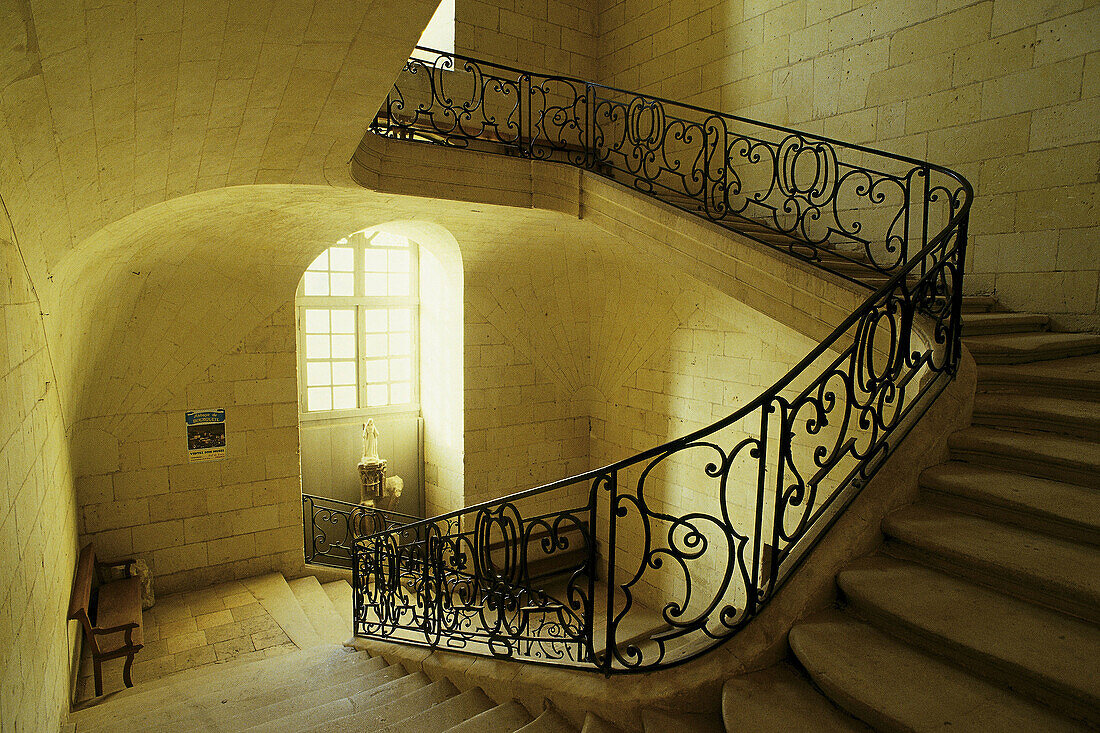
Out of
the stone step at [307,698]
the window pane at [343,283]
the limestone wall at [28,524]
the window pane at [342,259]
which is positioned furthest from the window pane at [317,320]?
the stone step at [307,698]

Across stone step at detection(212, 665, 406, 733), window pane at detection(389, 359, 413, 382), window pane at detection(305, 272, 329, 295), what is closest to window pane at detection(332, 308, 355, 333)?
window pane at detection(305, 272, 329, 295)

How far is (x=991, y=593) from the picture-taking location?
205 cm

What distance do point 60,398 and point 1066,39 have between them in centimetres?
706

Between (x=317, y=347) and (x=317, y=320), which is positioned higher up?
(x=317, y=320)

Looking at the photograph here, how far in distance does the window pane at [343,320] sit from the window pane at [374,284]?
0.32 meters

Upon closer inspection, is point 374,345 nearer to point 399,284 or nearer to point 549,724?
point 399,284

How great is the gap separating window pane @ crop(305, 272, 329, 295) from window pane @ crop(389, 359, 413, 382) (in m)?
1.19

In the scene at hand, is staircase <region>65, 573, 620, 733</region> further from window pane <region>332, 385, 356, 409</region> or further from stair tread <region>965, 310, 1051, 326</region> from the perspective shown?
window pane <region>332, 385, 356, 409</region>

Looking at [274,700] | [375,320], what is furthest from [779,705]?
[375,320]

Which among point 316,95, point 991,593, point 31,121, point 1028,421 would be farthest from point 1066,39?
point 31,121

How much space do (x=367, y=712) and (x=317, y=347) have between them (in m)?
5.56

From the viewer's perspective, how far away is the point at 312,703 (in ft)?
11.4

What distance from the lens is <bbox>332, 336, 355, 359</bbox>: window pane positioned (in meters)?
7.98

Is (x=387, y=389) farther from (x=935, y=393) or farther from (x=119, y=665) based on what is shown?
(x=935, y=393)
